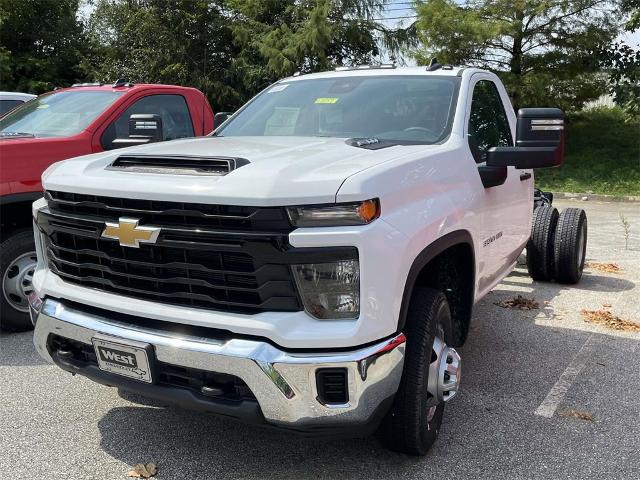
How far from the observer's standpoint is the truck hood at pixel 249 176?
2.46m

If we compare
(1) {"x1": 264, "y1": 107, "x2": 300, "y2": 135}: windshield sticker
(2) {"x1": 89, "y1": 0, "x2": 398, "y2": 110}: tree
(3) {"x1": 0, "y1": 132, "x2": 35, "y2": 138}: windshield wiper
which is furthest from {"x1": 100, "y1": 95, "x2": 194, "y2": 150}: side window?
(2) {"x1": 89, "y1": 0, "x2": 398, "y2": 110}: tree

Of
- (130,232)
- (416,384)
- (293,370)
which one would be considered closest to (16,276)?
(130,232)

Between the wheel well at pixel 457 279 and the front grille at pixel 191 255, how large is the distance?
1074 millimetres

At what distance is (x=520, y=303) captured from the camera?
5.93m

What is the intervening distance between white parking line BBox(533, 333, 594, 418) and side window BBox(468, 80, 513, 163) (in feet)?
4.96

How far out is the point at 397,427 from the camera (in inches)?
115

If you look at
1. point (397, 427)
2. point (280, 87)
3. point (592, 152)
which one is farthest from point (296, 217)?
point (592, 152)

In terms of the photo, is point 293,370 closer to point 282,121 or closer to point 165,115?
point 282,121

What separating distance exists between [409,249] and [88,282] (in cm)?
152

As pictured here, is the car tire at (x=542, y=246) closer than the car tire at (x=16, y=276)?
No

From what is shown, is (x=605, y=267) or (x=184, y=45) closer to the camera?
(x=605, y=267)

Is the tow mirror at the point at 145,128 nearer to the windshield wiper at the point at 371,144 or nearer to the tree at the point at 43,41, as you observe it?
the windshield wiper at the point at 371,144

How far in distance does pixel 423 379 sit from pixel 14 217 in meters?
3.54

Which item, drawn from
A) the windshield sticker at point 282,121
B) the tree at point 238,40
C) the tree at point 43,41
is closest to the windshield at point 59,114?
the windshield sticker at point 282,121
